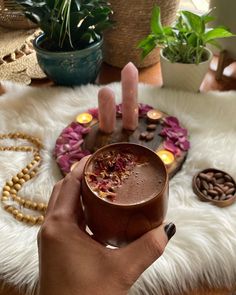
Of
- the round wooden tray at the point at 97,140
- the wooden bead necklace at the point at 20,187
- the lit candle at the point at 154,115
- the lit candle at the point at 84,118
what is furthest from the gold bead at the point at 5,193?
the lit candle at the point at 154,115

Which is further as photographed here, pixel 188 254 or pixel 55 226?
pixel 188 254

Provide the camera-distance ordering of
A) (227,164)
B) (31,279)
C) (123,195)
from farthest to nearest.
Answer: (227,164), (31,279), (123,195)

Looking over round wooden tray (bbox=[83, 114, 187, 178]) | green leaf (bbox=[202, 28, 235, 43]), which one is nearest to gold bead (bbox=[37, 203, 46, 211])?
round wooden tray (bbox=[83, 114, 187, 178])

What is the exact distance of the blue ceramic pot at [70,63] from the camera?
2.55 ft

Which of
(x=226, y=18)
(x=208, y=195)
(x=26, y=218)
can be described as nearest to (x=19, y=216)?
(x=26, y=218)

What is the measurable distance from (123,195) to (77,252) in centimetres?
7

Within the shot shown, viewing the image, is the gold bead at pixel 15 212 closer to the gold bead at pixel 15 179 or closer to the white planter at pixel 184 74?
the gold bead at pixel 15 179

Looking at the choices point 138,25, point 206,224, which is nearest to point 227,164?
point 206,224

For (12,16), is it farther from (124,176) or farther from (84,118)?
(124,176)

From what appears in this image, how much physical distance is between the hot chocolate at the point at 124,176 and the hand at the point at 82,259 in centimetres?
4

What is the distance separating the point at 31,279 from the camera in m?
0.48

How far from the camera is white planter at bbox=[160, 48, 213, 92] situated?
76 cm

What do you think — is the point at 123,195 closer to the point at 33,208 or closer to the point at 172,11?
the point at 33,208

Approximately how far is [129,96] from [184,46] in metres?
0.20
